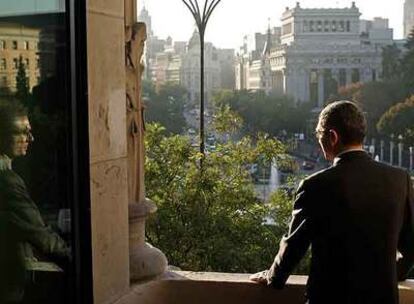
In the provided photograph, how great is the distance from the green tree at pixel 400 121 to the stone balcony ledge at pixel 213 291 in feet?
12.1

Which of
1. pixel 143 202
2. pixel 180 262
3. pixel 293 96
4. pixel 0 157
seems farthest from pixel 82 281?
pixel 293 96

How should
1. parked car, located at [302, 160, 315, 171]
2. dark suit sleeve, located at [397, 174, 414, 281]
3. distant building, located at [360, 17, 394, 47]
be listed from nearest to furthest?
1. dark suit sleeve, located at [397, 174, 414, 281]
2. parked car, located at [302, 160, 315, 171]
3. distant building, located at [360, 17, 394, 47]

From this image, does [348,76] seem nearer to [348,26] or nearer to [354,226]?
[348,26]

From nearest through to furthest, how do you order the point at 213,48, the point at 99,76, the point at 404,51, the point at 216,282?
the point at 99,76 → the point at 216,282 → the point at 404,51 → the point at 213,48

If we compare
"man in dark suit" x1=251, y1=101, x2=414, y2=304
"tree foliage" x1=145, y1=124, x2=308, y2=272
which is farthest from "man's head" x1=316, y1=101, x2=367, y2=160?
"tree foliage" x1=145, y1=124, x2=308, y2=272

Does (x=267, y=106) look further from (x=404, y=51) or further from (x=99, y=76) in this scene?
(x=99, y=76)

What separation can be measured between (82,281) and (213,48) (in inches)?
263

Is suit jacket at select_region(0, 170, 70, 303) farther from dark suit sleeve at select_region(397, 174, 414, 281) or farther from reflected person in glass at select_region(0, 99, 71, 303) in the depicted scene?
dark suit sleeve at select_region(397, 174, 414, 281)

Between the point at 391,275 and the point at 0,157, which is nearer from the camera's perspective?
the point at 0,157

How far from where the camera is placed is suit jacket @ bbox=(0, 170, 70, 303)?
1.82m

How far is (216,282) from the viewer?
9.62 feet

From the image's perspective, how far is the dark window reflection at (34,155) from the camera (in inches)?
72.2

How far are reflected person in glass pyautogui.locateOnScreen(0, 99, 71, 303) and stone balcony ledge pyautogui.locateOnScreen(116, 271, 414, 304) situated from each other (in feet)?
2.72

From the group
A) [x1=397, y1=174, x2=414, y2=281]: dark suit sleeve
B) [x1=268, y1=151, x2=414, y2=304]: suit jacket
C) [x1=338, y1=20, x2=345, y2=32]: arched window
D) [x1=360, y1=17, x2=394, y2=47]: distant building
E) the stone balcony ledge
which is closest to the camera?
[x1=268, y1=151, x2=414, y2=304]: suit jacket
